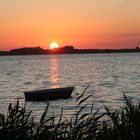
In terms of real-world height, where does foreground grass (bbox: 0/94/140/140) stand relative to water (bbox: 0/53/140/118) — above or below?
above

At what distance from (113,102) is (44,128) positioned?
28.7 meters

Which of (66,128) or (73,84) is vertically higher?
(66,128)

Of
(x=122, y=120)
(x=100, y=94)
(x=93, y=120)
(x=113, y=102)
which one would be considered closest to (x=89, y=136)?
(x=93, y=120)

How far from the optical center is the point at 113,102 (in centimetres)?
3612

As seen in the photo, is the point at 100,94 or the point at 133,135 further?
the point at 100,94

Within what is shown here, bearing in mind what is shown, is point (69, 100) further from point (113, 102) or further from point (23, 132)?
point (23, 132)

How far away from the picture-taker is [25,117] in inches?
312

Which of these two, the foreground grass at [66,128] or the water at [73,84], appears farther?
the water at [73,84]

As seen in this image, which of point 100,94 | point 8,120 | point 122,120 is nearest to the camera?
point 8,120

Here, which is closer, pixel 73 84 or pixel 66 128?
pixel 66 128

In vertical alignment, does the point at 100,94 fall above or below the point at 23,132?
below

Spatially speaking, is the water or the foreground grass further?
the water

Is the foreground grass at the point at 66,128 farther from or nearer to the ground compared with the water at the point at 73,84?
farther from the ground

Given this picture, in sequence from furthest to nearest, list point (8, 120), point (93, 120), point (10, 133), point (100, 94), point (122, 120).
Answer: point (100, 94), point (122, 120), point (93, 120), point (8, 120), point (10, 133)
